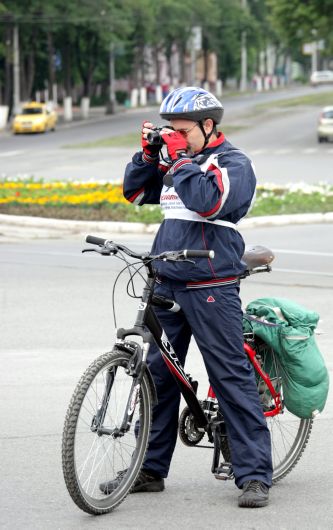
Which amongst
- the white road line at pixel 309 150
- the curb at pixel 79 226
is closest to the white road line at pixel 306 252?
the curb at pixel 79 226

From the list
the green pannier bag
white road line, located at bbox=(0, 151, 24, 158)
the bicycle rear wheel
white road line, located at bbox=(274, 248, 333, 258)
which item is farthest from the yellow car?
the green pannier bag

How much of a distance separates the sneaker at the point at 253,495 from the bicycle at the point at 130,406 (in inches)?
6.0

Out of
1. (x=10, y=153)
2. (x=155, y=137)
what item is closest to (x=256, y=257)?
(x=155, y=137)

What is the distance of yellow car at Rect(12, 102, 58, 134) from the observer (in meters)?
60.6

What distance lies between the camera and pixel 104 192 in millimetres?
22109

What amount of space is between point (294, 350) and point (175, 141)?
3.66 feet

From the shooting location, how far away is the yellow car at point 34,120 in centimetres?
6062

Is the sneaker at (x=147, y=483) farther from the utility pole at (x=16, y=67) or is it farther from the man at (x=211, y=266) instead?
the utility pole at (x=16, y=67)

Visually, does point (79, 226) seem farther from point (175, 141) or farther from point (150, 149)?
point (175, 141)

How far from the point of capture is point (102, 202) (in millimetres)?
20562

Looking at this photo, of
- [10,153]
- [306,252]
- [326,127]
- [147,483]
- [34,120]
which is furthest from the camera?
[34,120]

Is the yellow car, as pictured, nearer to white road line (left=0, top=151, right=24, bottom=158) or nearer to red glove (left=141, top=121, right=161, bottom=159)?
white road line (left=0, top=151, right=24, bottom=158)

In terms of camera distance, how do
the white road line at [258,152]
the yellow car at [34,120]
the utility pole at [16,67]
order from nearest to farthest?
the white road line at [258,152] < the yellow car at [34,120] < the utility pole at [16,67]

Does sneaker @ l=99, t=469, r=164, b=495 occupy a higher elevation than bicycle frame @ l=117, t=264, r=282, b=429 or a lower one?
lower
